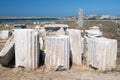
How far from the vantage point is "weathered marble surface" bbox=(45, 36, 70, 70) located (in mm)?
7977

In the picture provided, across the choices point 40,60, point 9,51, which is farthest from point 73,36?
point 9,51

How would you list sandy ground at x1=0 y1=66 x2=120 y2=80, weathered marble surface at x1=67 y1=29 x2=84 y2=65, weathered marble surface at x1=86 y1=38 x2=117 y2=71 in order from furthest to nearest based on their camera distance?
weathered marble surface at x1=67 y1=29 x2=84 y2=65
weathered marble surface at x1=86 y1=38 x2=117 y2=71
sandy ground at x1=0 y1=66 x2=120 y2=80

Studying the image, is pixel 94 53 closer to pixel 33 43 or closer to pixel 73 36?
pixel 73 36

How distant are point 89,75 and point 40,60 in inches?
77.2

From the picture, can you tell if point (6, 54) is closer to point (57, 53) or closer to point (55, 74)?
point (57, 53)

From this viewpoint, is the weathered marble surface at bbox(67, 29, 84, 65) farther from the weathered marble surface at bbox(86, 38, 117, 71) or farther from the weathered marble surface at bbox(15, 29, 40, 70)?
the weathered marble surface at bbox(15, 29, 40, 70)

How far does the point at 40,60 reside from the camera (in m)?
8.78

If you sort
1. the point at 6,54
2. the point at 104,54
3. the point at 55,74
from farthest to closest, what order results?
1. the point at 6,54
2. the point at 104,54
3. the point at 55,74

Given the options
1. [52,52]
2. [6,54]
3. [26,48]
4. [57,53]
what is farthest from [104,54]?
[6,54]

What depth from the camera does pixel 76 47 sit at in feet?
28.9

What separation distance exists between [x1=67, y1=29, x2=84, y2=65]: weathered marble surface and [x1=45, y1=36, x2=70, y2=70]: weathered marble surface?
0.79 meters

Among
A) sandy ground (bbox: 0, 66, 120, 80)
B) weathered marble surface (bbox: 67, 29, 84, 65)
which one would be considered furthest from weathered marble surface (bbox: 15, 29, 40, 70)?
weathered marble surface (bbox: 67, 29, 84, 65)

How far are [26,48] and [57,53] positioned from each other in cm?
96

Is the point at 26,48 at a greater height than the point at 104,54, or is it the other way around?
the point at 26,48
